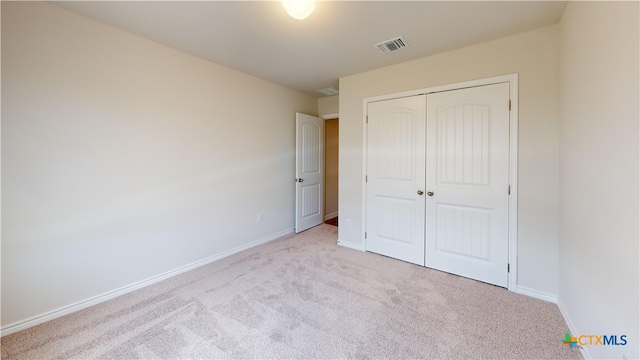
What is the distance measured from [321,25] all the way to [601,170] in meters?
2.09

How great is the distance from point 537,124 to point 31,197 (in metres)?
4.02

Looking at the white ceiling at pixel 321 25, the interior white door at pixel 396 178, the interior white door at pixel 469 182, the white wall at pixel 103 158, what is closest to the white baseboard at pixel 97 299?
the white wall at pixel 103 158

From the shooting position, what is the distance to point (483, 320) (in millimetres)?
1794

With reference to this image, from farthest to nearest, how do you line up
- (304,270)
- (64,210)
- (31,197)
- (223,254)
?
(223,254) < (304,270) < (64,210) < (31,197)

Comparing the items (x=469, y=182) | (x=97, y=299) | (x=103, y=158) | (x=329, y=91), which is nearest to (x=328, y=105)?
(x=329, y=91)

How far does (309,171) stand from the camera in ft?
13.6

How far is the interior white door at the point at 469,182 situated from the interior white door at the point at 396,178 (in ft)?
0.36

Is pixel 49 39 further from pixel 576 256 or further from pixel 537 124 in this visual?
pixel 576 256

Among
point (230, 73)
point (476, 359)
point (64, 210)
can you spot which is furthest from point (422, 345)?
point (230, 73)

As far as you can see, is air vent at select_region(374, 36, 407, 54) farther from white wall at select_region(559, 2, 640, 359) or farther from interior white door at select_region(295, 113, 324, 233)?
interior white door at select_region(295, 113, 324, 233)

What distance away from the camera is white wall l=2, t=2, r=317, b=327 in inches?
65.9

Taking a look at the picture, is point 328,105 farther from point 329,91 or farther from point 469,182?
point 469,182

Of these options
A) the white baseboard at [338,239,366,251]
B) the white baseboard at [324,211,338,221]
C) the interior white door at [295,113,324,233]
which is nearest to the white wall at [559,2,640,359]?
the white baseboard at [338,239,366,251]

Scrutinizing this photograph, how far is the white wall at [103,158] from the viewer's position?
5.49 ft
